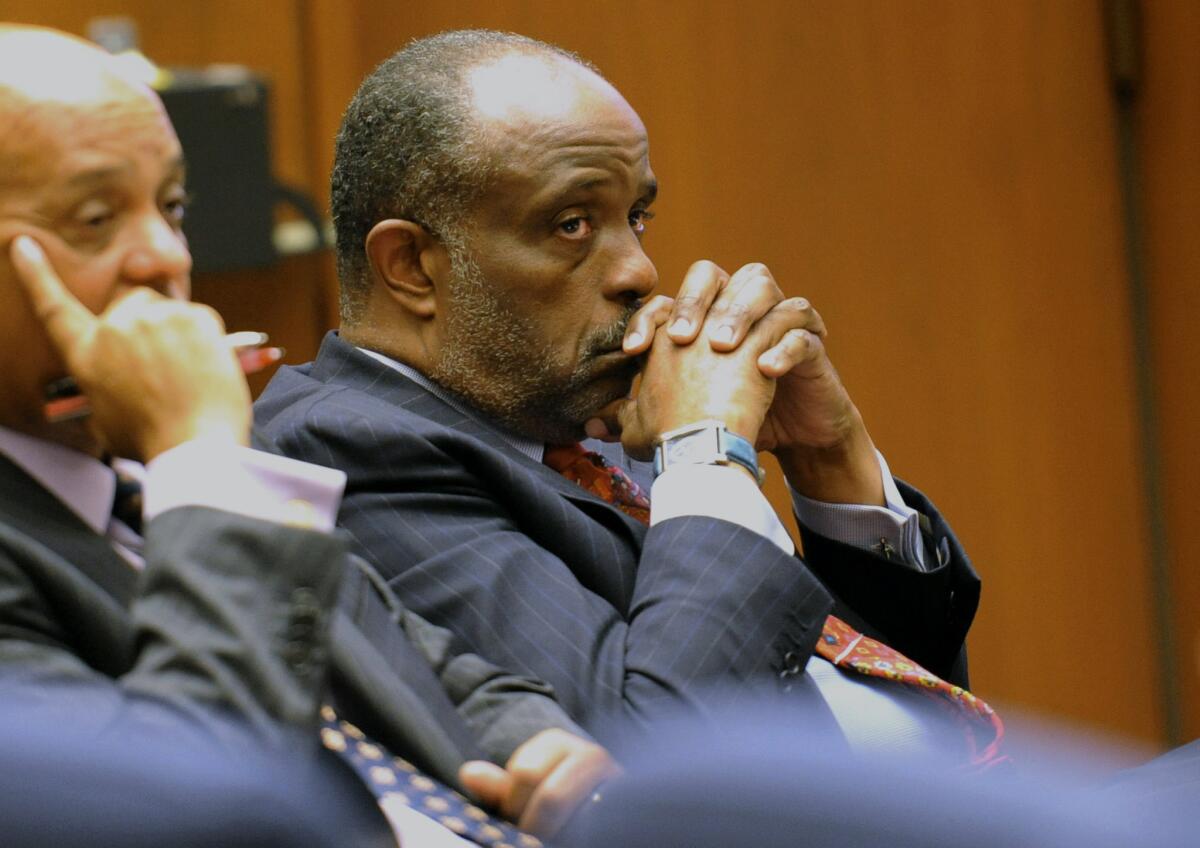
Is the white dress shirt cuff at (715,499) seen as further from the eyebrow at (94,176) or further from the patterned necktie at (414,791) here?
the eyebrow at (94,176)

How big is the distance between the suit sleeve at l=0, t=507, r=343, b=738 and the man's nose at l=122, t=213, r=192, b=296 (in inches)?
9.1

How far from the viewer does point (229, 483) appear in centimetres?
111

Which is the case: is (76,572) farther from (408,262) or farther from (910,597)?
(910,597)

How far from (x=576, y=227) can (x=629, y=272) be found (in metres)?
0.07

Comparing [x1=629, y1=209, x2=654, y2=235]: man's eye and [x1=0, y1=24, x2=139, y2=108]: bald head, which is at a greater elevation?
[x1=0, y1=24, x2=139, y2=108]: bald head

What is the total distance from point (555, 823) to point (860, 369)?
204 cm

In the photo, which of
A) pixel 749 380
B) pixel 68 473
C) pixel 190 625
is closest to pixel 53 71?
pixel 68 473

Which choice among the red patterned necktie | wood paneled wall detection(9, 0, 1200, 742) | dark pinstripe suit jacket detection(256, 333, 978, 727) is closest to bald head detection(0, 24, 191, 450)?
dark pinstripe suit jacket detection(256, 333, 978, 727)

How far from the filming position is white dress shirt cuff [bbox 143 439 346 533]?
109 centimetres

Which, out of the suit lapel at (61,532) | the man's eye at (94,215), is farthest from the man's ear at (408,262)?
the suit lapel at (61,532)

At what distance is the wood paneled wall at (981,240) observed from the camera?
3010 millimetres

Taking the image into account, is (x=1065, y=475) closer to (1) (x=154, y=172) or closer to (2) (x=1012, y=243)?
(2) (x=1012, y=243)

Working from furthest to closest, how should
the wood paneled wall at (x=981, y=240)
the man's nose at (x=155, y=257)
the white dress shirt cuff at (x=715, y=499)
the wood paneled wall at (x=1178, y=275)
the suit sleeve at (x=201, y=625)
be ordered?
1. the wood paneled wall at (x=1178, y=275)
2. the wood paneled wall at (x=981, y=240)
3. the white dress shirt cuff at (x=715, y=499)
4. the man's nose at (x=155, y=257)
5. the suit sleeve at (x=201, y=625)

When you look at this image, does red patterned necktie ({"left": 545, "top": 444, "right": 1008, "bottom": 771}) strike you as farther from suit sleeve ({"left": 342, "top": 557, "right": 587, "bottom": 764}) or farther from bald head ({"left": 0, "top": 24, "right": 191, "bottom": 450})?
bald head ({"left": 0, "top": 24, "right": 191, "bottom": 450})
